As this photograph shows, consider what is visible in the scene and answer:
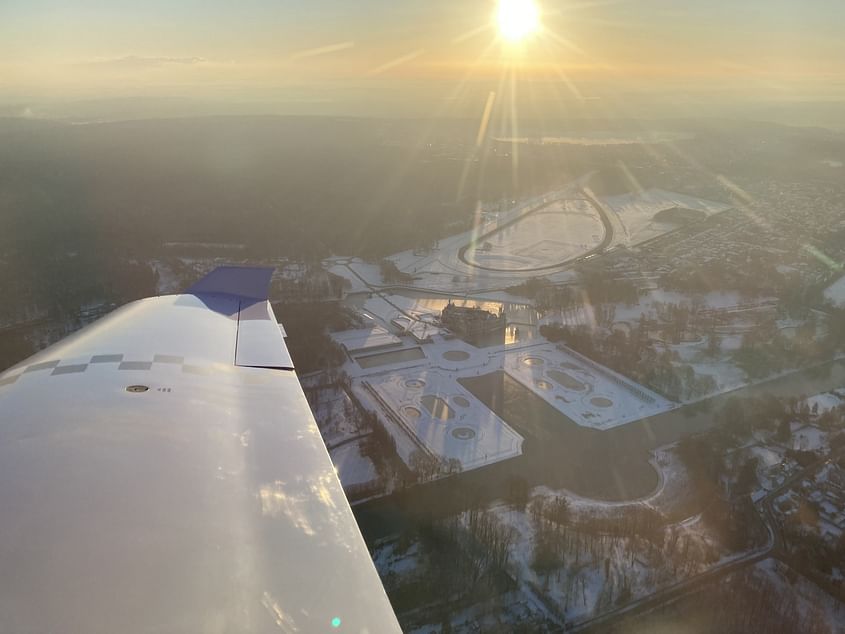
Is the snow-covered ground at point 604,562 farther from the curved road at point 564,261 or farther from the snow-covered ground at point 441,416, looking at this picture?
the curved road at point 564,261

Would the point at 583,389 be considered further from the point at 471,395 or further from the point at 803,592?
the point at 803,592

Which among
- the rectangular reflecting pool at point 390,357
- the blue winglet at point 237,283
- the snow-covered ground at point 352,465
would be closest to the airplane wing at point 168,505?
the blue winglet at point 237,283

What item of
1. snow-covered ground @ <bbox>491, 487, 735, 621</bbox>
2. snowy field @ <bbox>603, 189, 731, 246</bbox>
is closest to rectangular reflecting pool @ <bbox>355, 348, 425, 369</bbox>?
snow-covered ground @ <bbox>491, 487, 735, 621</bbox>

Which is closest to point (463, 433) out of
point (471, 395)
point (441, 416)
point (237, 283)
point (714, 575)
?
point (441, 416)

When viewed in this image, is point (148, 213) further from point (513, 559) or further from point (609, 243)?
point (513, 559)

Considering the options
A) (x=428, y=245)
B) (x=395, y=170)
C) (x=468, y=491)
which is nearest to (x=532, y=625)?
(x=468, y=491)

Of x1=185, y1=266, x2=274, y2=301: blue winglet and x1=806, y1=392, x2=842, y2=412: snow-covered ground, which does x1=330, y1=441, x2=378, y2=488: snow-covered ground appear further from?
x1=806, y1=392, x2=842, y2=412: snow-covered ground
